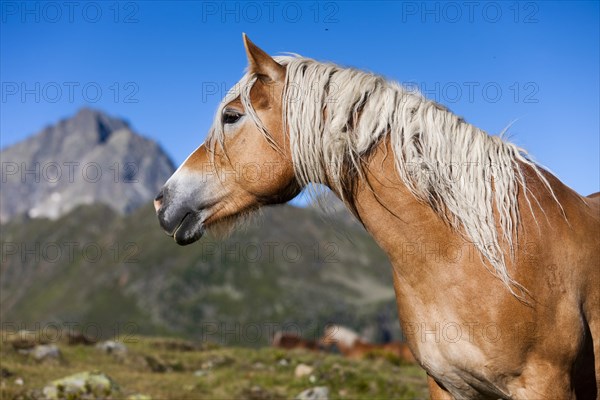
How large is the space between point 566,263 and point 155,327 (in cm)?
18628

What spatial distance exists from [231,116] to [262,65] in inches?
17.3

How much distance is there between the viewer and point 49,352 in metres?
12.5

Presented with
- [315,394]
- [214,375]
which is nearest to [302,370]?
[214,375]

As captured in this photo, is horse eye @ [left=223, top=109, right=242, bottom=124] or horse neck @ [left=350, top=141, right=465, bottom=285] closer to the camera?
horse neck @ [left=350, top=141, right=465, bottom=285]

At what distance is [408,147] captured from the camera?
4.09 m

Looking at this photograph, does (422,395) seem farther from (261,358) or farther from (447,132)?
(447,132)

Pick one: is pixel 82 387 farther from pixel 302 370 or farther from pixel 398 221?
pixel 398 221

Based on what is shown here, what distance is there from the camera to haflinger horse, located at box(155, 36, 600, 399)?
3791 millimetres

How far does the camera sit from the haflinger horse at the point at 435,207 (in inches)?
149

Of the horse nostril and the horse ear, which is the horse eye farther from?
the horse nostril

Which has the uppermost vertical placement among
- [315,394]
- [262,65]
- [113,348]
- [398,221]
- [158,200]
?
[262,65]

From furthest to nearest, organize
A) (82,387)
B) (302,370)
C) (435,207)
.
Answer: (302,370)
(82,387)
(435,207)

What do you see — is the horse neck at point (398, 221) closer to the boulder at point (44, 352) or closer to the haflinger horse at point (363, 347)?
the boulder at point (44, 352)

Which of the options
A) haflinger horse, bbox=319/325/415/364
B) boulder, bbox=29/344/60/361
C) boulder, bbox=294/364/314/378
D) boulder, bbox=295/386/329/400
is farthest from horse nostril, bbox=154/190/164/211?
haflinger horse, bbox=319/325/415/364
